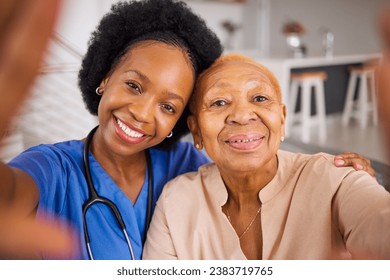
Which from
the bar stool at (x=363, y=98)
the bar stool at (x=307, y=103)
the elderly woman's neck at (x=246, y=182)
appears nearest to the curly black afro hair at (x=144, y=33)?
→ the elderly woman's neck at (x=246, y=182)

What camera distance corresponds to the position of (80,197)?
2.53 feet

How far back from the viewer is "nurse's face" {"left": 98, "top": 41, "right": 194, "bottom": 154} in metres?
0.75

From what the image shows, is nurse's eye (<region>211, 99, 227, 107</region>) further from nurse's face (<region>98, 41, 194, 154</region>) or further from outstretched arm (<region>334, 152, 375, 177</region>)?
outstretched arm (<region>334, 152, 375, 177</region>)

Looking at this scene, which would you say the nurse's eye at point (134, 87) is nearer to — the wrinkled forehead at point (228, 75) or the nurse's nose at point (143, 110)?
the nurse's nose at point (143, 110)

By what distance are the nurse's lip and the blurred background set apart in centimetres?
22

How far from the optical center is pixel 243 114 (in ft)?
2.46

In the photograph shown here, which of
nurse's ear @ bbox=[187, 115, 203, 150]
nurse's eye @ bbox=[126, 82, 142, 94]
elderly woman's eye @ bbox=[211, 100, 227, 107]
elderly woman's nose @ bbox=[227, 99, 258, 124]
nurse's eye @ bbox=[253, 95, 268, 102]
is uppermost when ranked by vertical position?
nurse's eye @ bbox=[126, 82, 142, 94]

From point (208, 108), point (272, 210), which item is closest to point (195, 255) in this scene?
point (272, 210)

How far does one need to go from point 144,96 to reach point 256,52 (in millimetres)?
1245

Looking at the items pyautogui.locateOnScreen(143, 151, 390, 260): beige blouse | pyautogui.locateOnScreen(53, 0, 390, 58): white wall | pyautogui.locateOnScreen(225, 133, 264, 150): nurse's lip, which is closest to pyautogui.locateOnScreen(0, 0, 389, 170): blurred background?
pyautogui.locateOnScreen(53, 0, 390, 58): white wall

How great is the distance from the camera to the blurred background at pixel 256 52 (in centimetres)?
73

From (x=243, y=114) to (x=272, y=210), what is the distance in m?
0.21

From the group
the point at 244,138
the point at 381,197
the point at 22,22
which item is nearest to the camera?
the point at 22,22
